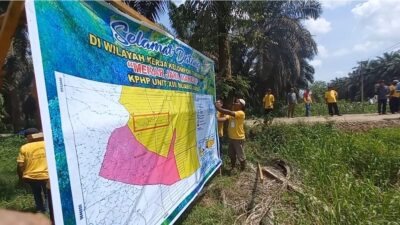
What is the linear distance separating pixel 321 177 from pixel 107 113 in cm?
546

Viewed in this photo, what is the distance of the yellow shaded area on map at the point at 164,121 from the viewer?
3535 mm

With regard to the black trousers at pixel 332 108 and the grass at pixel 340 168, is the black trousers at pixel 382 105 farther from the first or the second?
the grass at pixel 340 168

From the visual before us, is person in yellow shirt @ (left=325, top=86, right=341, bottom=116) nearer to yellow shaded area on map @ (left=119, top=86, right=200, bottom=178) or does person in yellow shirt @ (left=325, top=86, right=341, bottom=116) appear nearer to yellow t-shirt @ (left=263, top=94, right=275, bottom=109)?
yellow t-shirt @ (left=263, top=94, right=275, bottom=109)

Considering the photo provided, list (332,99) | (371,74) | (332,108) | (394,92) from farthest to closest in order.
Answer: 1. (371,74)
2. (332,108)
3. (332,99)
4. (394,92)

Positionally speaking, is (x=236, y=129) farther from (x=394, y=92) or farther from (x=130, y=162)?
(x=394, y=92)

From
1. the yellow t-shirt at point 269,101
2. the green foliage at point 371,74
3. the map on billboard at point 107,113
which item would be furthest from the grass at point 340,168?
the green foliage at point 371,74

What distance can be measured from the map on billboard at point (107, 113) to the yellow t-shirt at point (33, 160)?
230 centimetres

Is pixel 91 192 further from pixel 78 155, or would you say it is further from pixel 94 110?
pixel 94 110

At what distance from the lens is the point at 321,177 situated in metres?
7.55

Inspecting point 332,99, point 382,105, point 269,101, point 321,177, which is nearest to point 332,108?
point 332,99

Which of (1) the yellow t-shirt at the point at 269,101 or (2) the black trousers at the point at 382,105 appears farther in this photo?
(1) the yellow t-shirt at the point at 269,101

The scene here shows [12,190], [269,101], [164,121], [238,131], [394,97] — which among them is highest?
[164,121]

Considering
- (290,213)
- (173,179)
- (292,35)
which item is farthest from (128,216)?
(292,35)

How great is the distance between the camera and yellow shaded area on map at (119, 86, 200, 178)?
11.6 ft
